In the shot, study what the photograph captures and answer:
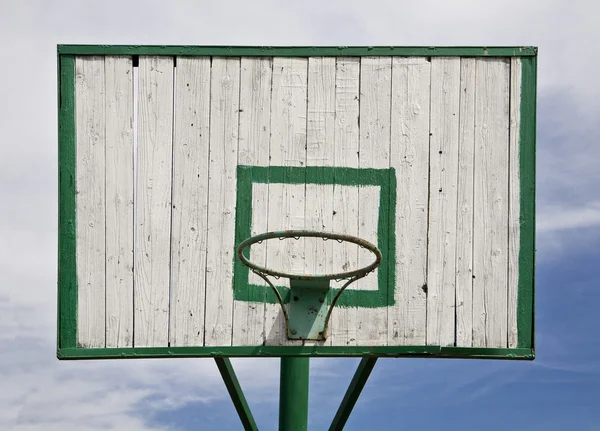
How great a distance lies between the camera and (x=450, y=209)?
665 centimetres

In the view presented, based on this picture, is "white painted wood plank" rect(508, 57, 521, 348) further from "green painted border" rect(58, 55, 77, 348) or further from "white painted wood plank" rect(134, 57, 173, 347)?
"green painted border" rect(58, 55, 77, 348)

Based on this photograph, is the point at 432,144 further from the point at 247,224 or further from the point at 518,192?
the point at 247,224

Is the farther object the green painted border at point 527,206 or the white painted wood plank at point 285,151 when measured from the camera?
the green painted border at point 527,206

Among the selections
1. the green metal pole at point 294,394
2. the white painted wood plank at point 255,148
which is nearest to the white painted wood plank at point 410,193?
the white painted wood plank at point 255,148

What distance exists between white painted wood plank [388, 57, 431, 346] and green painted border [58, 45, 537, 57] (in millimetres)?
72

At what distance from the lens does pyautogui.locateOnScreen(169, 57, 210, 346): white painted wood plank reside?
6.58 m

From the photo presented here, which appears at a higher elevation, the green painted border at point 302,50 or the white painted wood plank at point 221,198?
the green painted border at point 302,50

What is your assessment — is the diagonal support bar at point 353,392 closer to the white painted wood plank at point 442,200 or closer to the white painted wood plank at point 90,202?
the white painted wood plank at point 442,200

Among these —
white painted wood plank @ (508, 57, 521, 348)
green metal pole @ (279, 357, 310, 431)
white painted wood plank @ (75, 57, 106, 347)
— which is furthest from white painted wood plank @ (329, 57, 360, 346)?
white painted wood plank @ (75, 57, 106, 347)

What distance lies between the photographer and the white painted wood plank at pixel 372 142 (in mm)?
6539

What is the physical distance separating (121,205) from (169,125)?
0.53 metres

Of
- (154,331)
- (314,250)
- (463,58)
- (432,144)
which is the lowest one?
(154,331)

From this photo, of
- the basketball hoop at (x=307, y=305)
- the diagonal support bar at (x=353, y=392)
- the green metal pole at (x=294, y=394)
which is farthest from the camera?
the green metal pole at (x=294, y=394)

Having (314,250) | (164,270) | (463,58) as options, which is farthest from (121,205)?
(463,58)
